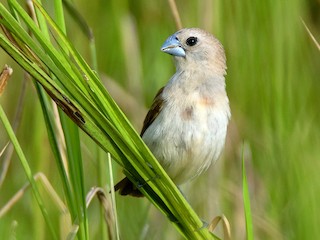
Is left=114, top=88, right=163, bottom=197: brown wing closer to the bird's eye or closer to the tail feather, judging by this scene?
the tail feather

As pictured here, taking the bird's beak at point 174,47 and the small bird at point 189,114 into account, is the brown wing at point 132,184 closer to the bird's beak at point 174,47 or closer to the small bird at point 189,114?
the small bird at point 189,114

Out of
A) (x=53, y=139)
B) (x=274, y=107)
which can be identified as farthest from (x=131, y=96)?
(x=53, y=139)

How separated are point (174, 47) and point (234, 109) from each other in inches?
25.5

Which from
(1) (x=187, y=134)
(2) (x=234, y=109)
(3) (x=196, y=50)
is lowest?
(2) (x=234, y=109)

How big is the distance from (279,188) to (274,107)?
1.00ft

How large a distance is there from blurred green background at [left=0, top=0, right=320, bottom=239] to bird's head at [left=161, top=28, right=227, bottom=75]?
0.10m

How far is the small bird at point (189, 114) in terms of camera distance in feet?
8.77

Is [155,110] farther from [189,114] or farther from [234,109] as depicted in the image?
[234,109]

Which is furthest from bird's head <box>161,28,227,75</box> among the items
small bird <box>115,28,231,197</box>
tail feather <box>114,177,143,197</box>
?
tail feather <box>114,177,143,197</box>

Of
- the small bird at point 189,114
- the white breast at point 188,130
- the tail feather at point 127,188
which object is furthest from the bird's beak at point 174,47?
the tail feather at point 127,188

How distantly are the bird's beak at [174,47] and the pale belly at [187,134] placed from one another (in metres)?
0.26

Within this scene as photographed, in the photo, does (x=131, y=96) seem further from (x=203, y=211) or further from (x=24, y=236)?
(x=24, y=236)

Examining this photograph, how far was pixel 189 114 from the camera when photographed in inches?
105

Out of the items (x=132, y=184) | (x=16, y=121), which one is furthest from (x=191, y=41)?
(x=16, y=121)
